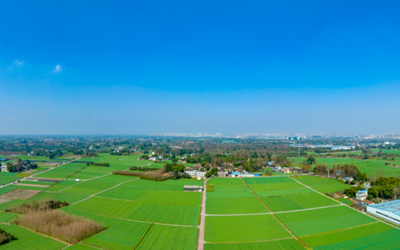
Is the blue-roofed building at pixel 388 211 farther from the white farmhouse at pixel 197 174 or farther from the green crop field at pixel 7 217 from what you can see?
the green crop field at pixel 7 217

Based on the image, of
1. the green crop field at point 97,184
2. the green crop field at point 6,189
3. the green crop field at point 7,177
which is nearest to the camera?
the green crop field at point 6,189

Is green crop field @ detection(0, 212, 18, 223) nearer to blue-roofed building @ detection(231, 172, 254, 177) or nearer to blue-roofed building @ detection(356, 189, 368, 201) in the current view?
blue-roofed building @ detection(231, 172, 254, 177)

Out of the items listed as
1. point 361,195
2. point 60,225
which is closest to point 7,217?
point 60,225

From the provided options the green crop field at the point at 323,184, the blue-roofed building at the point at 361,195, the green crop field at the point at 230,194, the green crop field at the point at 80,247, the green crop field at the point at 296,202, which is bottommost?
the green crop field at the point at 80,247

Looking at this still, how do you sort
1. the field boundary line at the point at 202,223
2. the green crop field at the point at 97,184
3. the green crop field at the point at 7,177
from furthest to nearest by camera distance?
the green crop field at the point at 7,177 → the green crop field at the point at 97,184 → the field boundary line at the point at 202,223

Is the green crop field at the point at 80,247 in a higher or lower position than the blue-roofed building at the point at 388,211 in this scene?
lower

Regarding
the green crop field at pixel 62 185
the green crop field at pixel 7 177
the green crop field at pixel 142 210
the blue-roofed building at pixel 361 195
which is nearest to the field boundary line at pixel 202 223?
the green crop field at pixel 142 210

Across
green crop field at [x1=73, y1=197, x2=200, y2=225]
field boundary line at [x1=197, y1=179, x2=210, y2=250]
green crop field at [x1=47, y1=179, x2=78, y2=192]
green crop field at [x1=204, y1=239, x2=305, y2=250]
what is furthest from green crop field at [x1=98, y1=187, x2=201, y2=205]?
green crop field at [x1=204, y1=239, x2=305, y2=250]
